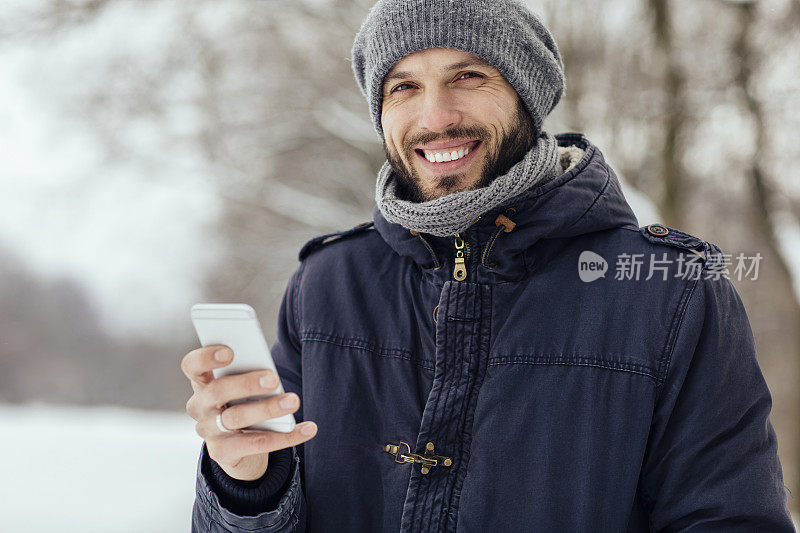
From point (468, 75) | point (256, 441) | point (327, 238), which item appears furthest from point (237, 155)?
point (256, 441)

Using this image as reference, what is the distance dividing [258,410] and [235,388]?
6 cm

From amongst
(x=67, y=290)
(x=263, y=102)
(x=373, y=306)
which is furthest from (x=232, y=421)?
(x=67, y=290)

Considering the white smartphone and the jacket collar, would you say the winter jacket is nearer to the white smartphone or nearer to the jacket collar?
the jacket collar

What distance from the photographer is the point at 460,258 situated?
1526 mm

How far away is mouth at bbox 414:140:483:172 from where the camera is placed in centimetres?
158

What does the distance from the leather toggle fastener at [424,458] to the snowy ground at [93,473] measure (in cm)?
316

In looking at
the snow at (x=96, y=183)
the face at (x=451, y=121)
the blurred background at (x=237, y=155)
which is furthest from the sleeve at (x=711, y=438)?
the snow at (x=96, y=183)

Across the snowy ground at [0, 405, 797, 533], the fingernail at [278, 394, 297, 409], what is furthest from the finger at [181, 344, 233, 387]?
the snowy ground at [0, 405, 797, 533]

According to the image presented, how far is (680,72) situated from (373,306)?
499cm

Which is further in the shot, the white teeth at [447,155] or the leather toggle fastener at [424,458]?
the white teeth at [447,155]

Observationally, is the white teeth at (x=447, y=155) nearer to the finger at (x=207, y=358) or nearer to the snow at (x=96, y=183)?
the finger at (x=207, y=358)

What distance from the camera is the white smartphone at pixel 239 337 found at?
1191 millimetres

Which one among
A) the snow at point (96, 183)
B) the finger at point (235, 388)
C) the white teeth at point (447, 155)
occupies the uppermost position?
the snow at point (96, 183)

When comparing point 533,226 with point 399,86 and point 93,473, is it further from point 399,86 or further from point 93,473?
point 93,473
